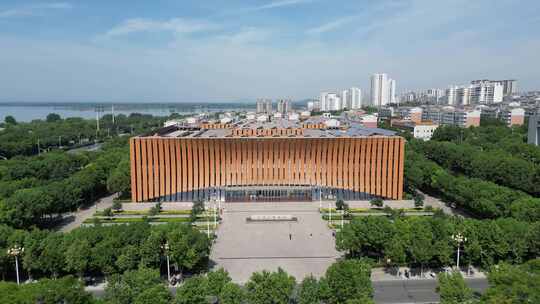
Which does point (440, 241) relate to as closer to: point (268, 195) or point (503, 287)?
point (503, 287)

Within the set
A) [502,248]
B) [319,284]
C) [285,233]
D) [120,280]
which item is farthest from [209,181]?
[502,248]

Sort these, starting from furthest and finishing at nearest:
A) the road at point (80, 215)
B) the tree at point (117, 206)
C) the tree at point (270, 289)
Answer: the tree at point (117, 206)
the road at point (80, 215)
the tree at point (270, 289)

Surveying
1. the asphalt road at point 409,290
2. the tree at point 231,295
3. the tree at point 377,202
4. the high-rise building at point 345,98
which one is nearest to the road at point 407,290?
the asphalt road at point 409,290

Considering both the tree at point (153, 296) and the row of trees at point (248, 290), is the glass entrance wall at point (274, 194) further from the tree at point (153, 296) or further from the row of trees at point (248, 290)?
the tree at point (153, 296)

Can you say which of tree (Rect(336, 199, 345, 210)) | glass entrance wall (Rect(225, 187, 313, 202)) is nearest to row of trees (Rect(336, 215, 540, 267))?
tree (Rect(336, 199, 345, 210))

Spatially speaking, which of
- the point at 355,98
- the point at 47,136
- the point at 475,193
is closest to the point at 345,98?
the point at 355,98

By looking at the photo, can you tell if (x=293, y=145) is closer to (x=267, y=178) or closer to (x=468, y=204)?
(x=267, y=178)

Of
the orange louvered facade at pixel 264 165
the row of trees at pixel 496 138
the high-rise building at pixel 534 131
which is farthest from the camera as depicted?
the high-rise building at pixel 534 131
